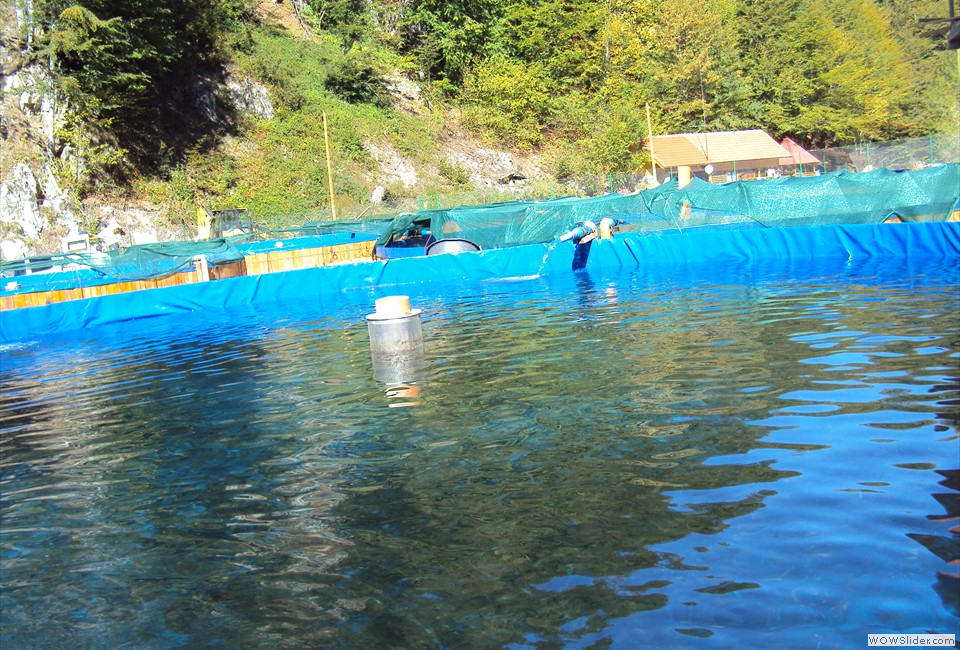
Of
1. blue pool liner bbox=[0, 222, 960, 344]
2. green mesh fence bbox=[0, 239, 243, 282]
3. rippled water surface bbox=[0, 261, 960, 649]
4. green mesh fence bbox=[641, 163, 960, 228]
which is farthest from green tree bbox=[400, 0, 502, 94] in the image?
rippled water surface bbox=[0, 261, 960, 649]

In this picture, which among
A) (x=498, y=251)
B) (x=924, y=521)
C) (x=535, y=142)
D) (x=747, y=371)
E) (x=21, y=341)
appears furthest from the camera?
(x=535, y=142)

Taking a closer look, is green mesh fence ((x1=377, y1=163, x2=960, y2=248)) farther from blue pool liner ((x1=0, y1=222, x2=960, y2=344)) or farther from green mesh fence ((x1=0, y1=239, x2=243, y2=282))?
green mesh fence ((x1=0, y1=239, x2=243, y2=282))

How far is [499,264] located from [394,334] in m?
11.7

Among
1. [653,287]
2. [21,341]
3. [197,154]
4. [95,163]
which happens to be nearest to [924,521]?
[653,287]

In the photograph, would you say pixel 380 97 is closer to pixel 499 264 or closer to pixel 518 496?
pixel 499 264

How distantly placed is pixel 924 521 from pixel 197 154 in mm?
40978

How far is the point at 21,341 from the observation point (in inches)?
748

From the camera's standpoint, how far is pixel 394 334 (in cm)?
1145

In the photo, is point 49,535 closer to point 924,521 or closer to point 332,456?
point 332,456

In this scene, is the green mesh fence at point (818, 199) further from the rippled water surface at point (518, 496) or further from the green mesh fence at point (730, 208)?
the rippled water surface at point (518, 496)

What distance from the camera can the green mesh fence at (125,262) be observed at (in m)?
22.2

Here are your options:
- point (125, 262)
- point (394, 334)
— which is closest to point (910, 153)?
point (125, 262)

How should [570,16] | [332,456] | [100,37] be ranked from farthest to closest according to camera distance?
1. [570,16]
2. [100,37]
3. [332,456]

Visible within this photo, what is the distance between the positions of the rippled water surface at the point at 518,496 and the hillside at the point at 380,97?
25543 mm
